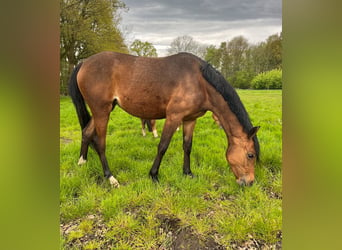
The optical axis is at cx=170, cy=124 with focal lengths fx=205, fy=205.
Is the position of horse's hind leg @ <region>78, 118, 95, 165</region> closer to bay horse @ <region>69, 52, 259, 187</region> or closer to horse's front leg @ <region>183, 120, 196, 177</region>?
bay horse @ <region>69, 52, 259, 187</region>

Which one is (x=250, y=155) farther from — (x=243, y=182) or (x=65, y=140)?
(x=65, y=140)

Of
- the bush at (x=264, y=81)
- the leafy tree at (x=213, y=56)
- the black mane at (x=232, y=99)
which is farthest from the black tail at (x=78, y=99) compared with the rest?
the bush at (x=264, y=81)

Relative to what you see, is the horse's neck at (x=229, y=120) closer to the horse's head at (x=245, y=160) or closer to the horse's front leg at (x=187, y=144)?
the horse's head at (x=245, y=160)

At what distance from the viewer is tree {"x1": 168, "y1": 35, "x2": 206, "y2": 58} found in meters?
3.58

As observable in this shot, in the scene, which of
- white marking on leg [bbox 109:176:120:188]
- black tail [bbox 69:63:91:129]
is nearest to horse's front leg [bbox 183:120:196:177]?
white marking on leg [bbox 109:176:120:188]

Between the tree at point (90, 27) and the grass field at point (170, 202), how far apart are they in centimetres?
212

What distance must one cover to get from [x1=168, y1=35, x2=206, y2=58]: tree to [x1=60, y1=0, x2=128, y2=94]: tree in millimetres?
1257

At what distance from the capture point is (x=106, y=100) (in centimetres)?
287

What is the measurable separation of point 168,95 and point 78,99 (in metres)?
1.43

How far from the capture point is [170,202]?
92.3 inches
